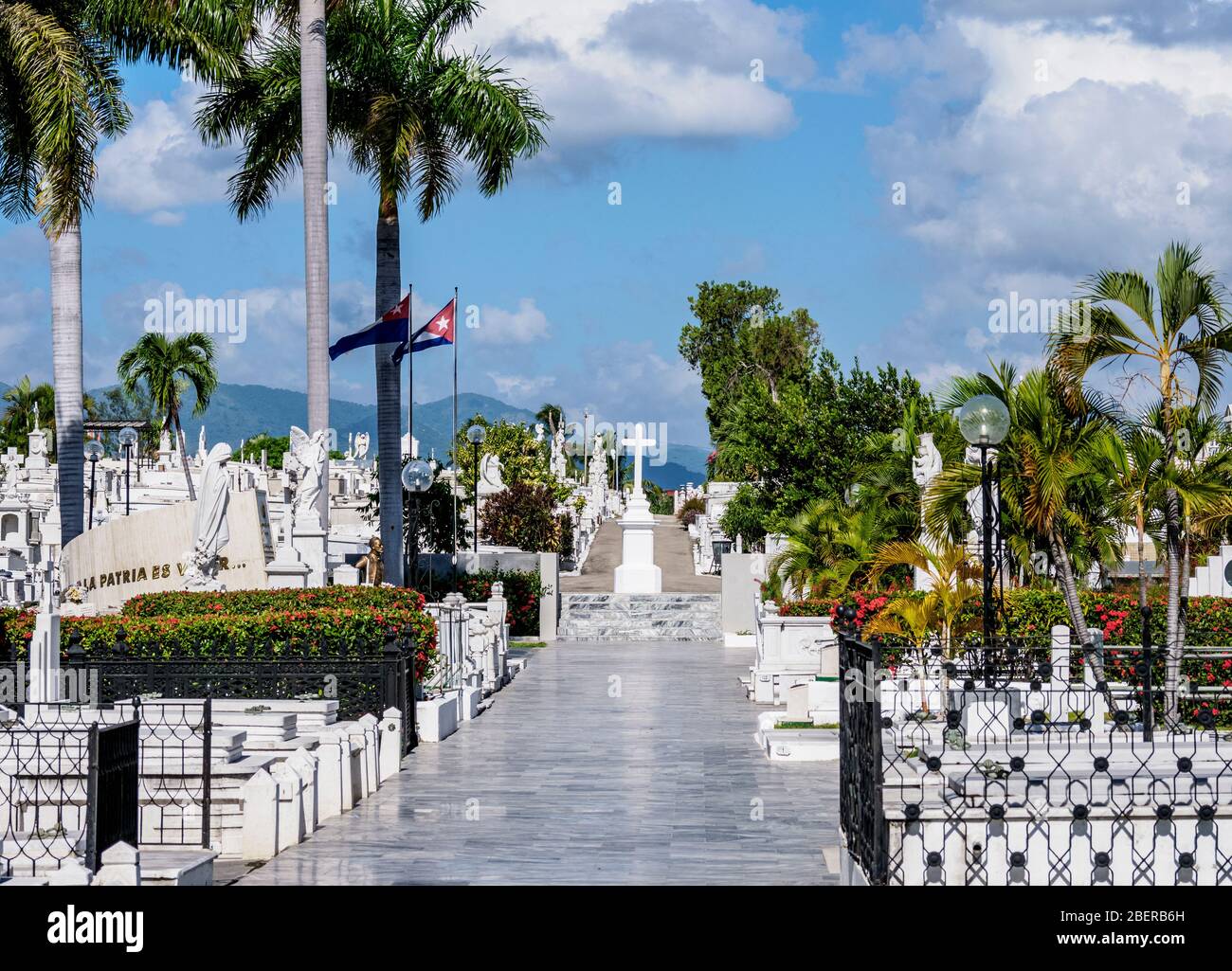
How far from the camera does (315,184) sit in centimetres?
2712

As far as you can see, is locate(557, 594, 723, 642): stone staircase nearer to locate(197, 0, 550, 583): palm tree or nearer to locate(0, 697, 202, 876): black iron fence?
locate(197, 0, 550, 583): palm tree

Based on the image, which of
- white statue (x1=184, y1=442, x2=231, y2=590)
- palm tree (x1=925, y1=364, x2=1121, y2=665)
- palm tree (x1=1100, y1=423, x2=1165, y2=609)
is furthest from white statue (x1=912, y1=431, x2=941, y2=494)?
white statue (x1=184, y1=442, x2=231, y2=590)

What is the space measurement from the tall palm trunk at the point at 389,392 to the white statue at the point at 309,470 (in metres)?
2.65

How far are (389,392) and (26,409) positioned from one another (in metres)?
65.7

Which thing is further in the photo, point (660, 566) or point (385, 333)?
point (660, 566)

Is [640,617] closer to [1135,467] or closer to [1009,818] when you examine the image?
[1135,467]

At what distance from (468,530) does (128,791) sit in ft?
124

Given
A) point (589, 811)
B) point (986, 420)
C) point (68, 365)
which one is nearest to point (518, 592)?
point (68, 365)

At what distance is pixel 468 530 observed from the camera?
46.8 meters

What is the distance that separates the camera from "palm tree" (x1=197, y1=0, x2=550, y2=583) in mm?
30656

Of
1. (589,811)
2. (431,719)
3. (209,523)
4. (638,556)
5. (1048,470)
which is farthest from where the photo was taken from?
(638,556)
